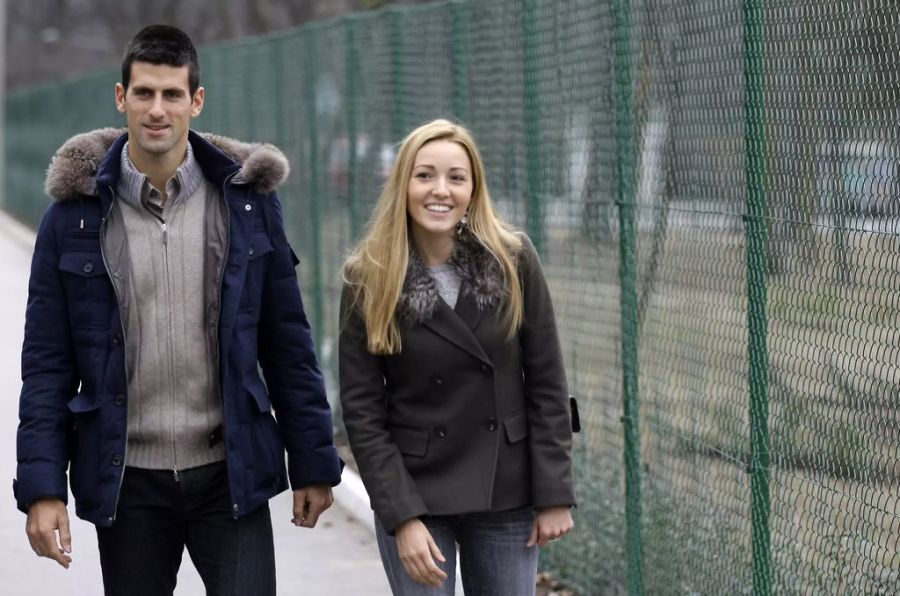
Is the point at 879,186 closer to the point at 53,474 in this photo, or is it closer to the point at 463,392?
the point at 463,392

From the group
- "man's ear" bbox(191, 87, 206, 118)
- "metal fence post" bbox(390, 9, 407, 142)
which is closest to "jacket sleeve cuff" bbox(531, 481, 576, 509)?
"man's ear" bbox(191, 87, 206, 118)

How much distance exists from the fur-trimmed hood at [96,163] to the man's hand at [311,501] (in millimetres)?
760

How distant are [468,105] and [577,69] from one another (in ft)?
4.54

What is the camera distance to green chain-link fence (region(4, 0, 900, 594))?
4270 millimetres

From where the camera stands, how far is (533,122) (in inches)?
269

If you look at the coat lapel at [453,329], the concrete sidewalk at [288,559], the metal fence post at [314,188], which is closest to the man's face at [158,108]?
the coat lapel at [453,329]

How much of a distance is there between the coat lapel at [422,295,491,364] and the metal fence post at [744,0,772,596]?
3.62 ft

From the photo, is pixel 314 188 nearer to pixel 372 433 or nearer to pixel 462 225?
pixel 462 225

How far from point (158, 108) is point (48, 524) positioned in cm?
102

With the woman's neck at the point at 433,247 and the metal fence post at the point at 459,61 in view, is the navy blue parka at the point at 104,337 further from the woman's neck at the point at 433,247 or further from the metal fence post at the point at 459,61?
the metal fence post at the point at 459,61

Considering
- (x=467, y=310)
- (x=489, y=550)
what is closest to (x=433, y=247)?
(x=467, y=310)

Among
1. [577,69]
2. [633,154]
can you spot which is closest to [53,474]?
[633,154]

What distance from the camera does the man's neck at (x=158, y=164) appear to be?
4.16 m

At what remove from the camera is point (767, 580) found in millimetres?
4980
